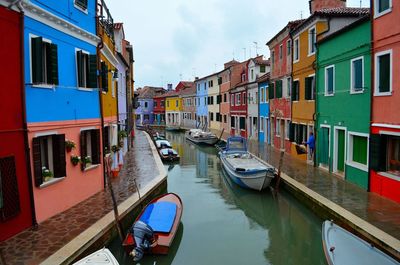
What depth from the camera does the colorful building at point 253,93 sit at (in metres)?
34.4

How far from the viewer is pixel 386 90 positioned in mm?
12602

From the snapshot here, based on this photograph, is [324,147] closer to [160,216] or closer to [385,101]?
[385,101]

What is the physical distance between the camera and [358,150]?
1484 cm

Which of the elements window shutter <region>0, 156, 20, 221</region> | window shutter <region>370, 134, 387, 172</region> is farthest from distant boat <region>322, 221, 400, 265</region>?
window shutter <region>0, 156, 20, 221</region>

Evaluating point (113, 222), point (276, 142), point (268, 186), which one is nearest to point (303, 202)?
point (268, 186)

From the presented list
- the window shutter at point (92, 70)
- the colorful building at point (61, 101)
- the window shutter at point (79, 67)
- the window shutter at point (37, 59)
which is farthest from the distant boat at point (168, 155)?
the window shutter at point (37, 59)

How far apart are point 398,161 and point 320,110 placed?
6.90m

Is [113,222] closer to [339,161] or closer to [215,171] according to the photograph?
[339,161]

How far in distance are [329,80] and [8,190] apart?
14598 mm

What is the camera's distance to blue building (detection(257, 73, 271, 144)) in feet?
101

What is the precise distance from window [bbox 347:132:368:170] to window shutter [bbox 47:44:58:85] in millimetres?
11048

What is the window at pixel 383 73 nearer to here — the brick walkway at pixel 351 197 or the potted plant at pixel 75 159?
the brick walkway at pixel 351 197

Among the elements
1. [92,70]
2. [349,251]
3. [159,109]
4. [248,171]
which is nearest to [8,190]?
[92,70]

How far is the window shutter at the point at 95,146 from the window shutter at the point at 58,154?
2.59 meters
